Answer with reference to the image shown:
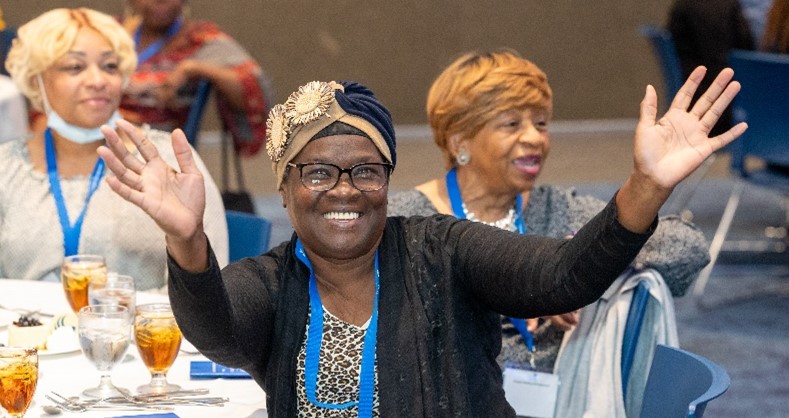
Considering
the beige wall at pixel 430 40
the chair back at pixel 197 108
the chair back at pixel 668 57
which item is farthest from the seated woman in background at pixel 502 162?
the beige wall at pixel 430 40

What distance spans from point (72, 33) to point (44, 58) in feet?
0.33

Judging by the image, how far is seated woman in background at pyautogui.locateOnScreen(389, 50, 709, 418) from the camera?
300 centimetres

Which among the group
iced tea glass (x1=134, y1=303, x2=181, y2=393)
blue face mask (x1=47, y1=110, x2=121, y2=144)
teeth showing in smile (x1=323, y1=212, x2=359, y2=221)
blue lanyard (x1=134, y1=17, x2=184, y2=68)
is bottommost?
iced tea glass (x1=134, y1=303, x2=181, y2=393)

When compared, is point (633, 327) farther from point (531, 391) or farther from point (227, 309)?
point (227, 309)

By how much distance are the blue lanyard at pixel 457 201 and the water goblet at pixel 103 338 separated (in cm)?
104

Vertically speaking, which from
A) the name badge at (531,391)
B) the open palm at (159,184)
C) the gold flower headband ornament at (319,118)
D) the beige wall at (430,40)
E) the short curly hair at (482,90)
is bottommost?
the name badge at (531,391)

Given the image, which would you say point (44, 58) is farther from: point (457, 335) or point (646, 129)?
point (646, 129)

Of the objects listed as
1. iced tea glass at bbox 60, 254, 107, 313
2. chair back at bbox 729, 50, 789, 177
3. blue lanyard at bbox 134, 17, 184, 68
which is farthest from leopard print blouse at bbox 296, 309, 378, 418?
chair back at bbox 729, 50, 789, 177

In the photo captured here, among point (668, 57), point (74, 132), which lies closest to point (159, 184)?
point (74, 132)

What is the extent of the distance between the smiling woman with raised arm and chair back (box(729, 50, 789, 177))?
3.60m

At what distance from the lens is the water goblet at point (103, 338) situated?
2.19m

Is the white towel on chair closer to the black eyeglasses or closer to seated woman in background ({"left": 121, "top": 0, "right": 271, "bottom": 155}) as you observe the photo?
the black eyeglasses

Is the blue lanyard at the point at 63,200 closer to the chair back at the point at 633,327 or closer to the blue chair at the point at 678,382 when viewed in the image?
the chair back at the point at 633,327

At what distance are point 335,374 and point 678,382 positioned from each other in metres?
0.62
